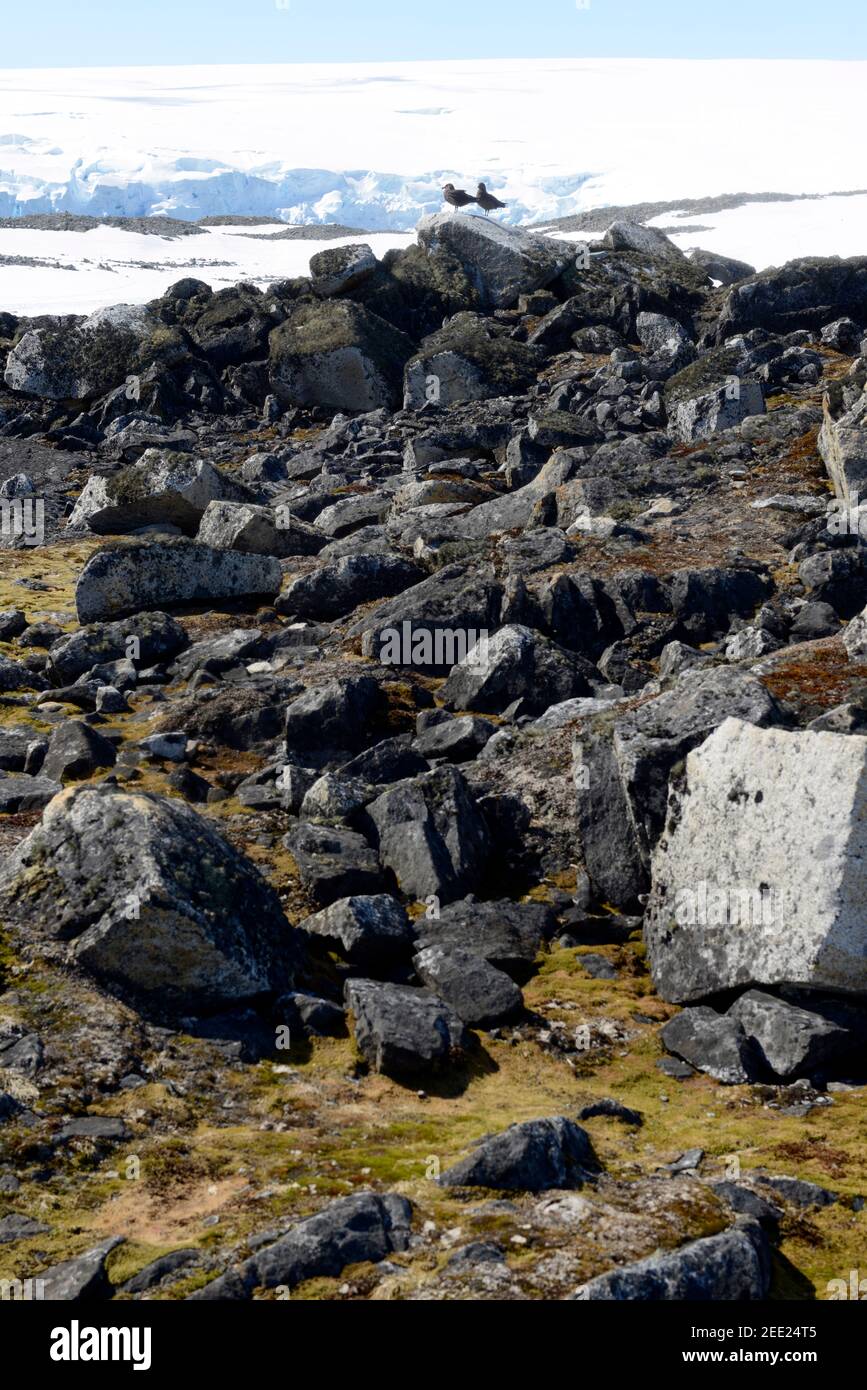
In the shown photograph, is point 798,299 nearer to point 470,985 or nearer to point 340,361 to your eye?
point 340,361

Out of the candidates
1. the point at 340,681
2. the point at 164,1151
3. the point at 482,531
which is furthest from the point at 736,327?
the point at 164,1151

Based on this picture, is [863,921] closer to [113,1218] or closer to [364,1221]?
[364,1221]

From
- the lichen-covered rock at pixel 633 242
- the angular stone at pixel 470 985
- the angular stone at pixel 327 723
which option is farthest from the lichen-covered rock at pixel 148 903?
the lichen-covered rock at pixel 633 242

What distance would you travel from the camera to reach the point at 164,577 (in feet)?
89.1

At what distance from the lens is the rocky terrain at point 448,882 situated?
846 centimetres

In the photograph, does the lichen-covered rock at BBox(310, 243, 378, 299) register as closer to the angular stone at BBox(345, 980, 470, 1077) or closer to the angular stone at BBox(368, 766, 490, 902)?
the angular stone at BBox(368, 766, 490, 902)

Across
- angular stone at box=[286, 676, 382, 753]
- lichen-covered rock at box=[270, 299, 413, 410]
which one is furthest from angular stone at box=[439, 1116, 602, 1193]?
lichen-covered rock at box=[270, 299, 413, 410]

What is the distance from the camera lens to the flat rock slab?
11.2 meters

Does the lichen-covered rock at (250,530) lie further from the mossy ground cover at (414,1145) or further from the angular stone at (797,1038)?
the angular stone at (797,1038)

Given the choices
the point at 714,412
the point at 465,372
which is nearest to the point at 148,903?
the point at 714,412

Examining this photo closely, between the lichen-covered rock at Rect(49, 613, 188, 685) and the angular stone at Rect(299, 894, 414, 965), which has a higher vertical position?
the lichen-covered rock at Rect(49, 613, 188, 685)

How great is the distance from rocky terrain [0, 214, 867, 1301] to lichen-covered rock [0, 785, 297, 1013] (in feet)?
0.14

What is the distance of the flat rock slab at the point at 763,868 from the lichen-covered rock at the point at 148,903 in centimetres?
431

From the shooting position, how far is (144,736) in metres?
20.5
